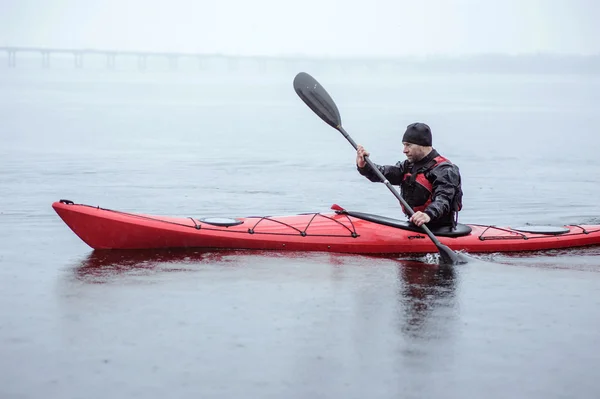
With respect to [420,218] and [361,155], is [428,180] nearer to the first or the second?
[420,218]

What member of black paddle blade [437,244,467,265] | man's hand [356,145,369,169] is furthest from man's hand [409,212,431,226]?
man's hand [356,145,369,169]

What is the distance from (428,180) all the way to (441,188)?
15 cm

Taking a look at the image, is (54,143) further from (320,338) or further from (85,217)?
(320,338)

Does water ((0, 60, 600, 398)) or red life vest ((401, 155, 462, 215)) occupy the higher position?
red life vest ((401, 155, 462, 215))

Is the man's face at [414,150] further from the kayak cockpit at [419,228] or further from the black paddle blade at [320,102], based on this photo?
the black paddle blade at [320,102]

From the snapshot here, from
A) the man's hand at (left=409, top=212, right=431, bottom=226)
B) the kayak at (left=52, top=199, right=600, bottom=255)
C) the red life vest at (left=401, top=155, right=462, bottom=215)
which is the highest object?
the red life vest at (left=401, top=155, right=462, bottom=215)

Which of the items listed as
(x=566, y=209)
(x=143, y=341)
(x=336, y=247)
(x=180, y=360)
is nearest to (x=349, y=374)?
(x=180, y=360)

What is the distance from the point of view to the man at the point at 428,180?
6.66 meters

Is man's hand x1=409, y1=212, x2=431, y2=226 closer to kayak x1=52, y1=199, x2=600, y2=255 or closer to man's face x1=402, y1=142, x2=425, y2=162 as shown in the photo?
kayak x1=52, y1=199, x2=600, y2=255

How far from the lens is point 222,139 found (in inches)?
786

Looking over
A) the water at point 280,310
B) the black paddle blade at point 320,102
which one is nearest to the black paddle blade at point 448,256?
the water at point 280,310

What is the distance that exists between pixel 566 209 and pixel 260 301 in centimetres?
553

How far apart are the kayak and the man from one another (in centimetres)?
17

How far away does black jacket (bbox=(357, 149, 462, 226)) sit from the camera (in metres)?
6.62
